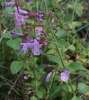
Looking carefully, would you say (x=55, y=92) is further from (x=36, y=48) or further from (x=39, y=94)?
(x=36, y=48)

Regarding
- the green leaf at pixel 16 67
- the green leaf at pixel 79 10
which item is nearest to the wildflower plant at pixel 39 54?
the green leaf at pixel 16 67

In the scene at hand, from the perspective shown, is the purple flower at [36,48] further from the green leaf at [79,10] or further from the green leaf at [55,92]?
the green leaf at [79,10]

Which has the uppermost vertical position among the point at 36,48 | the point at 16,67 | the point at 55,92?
the point at 36,48

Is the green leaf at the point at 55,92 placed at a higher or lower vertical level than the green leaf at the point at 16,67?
lower

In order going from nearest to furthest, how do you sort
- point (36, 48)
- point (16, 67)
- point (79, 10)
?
1. point (36, 48)
2. point (16, 67)
3. point (79, 10)

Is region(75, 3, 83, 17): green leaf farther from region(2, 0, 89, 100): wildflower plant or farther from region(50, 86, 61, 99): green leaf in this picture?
region(50, 86, 61, 99): green leaf

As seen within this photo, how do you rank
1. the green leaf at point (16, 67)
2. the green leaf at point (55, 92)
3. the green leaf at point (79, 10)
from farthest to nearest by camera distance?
1. the green leaf at point (79, 10)
2. the green leaf at point (55, 92)
3. the green leaf at point (16, 67)

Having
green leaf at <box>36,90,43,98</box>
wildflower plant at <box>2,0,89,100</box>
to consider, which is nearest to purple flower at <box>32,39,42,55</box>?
wildflower plant at <box>2,0,89,100</box>

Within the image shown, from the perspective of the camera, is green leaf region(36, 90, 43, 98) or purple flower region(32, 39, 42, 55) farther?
green leaf region(36, 90, 43, 98)

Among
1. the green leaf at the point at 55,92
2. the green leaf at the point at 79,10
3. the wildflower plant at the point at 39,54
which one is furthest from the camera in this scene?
the green leaf at the point at 79,10

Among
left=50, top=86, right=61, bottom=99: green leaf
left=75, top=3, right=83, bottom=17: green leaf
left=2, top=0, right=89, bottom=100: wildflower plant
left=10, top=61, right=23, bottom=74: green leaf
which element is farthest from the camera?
left=75, top=3, right=83, bottom=17: green leaf

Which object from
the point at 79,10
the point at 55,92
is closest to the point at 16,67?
the point at 55,92

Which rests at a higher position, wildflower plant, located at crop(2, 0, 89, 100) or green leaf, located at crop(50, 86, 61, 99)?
wildflower plant, located at crop(2, 0, 89, 100)
